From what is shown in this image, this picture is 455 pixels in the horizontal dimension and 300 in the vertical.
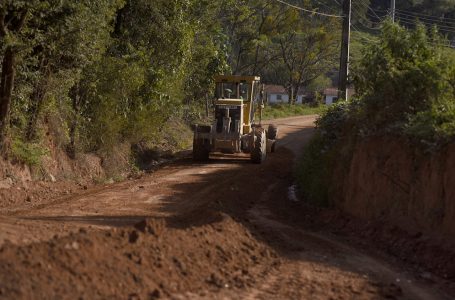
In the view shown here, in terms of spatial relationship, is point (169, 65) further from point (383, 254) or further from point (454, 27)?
point (454, 27)

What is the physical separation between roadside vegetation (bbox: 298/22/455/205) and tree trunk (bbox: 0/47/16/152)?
7193 mm

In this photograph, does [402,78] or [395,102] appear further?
[395,102]

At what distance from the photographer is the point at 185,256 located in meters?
9.09

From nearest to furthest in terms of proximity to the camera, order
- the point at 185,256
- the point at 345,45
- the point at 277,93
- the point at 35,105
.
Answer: the point at 185,256
the point at 35,105
the point at 345,45
the point at 277,93

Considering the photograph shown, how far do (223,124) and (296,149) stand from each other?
7.08m

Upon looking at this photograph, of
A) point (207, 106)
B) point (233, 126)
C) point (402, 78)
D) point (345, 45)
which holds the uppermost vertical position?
point (345, 45)

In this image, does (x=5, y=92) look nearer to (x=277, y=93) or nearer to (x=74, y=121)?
(x=74, y=121)

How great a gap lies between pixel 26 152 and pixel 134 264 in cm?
1011

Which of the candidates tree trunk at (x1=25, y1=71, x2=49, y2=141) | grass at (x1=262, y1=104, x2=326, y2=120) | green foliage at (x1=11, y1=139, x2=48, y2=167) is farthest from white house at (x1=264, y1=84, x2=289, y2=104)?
green foliage at (x1=11, y1=139, x2=48, y2=167)

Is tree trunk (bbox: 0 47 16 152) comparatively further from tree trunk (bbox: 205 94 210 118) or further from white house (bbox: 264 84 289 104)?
white house (bbox: 264 84 289 104)

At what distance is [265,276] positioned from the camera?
30.8ft

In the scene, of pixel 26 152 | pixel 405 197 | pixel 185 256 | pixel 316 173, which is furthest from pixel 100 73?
pixel 185 256

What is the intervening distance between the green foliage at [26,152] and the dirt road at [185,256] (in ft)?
5.44

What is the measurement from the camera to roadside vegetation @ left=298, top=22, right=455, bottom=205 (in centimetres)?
1259
